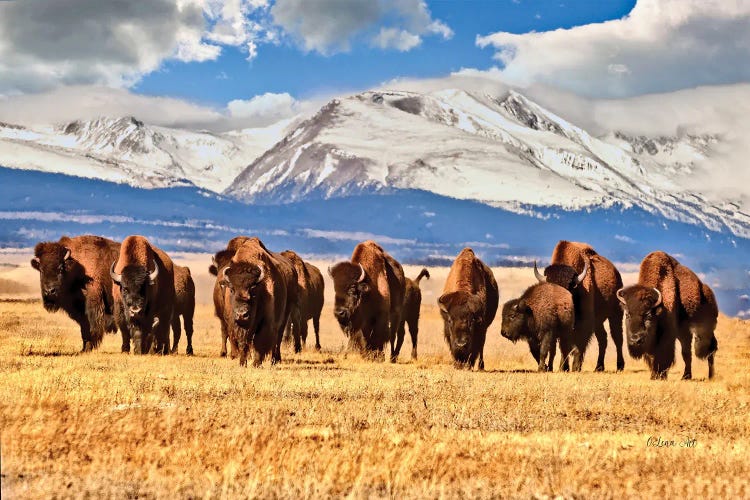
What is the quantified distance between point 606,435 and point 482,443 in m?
1.68

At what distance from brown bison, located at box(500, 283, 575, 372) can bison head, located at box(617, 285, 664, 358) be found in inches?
71.7

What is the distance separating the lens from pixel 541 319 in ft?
69.9

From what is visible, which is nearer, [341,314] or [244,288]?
[244,288]

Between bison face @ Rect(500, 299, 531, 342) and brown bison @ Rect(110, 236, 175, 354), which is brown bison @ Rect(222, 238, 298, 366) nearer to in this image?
brown bison @ Rect(110, 236, 175, 354)

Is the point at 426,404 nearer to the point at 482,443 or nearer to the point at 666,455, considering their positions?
the point at 482,443

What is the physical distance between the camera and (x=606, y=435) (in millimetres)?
11289

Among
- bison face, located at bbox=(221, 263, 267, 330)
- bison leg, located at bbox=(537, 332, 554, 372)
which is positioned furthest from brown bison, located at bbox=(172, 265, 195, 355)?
bison leg, located at bbox=(537, 332, 554, 372)

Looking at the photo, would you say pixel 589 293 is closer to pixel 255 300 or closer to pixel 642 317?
pixel 642 317

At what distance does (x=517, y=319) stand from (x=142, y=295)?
7591mm

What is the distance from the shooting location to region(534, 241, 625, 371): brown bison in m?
22.3

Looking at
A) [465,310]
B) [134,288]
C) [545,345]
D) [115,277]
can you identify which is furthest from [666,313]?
[115,277]

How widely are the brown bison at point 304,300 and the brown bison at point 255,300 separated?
4.89 meters

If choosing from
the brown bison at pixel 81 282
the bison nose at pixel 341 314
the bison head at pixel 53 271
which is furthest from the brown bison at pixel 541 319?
the bison head at pixel 53 271

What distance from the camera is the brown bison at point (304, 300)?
25.6m
